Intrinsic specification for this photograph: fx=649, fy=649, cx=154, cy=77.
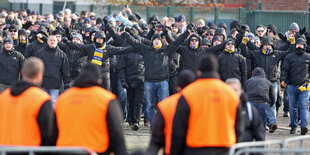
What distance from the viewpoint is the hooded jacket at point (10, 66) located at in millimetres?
13430

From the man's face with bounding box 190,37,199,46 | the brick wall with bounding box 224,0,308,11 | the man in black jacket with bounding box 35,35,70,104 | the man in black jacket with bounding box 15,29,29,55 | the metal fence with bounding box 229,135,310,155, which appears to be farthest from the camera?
the brick wall with bounding box 224,0,308,11

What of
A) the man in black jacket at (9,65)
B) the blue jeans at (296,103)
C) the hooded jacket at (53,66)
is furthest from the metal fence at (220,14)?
the man in black jacket at (9,65)

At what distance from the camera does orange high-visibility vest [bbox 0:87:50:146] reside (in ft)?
21.6

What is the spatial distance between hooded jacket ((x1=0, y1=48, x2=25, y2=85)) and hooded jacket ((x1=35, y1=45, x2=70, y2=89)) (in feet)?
1.82

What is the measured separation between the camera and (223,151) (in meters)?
6.53

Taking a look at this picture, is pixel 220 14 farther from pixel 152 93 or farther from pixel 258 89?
pixel 258 89

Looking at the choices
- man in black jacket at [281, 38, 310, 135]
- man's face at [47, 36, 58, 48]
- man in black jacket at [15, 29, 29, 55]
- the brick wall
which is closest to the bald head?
man's face at [47, 36, 58, 48]

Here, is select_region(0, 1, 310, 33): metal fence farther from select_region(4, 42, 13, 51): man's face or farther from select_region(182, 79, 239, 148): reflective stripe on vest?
→ select_region(182, 79, 239, 148): reflective stripe on vest

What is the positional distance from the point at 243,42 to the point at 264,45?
538 millimetres

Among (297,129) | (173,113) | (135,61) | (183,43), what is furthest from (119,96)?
(173,113)

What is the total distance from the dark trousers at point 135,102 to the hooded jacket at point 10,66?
8.30 ft

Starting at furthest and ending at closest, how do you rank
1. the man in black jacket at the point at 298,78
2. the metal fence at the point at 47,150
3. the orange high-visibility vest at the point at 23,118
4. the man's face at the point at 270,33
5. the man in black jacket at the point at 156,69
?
the man's face at the point at 270,33 < the man in black jacket at the point at 298,78 < the man in black jacket at the point at 156,69 < the orange high-visibility vest at the point at 23,118 < the metal fence at the point at 47,150

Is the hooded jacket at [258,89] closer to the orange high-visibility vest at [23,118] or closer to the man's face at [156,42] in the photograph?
the man's face at [156,42]

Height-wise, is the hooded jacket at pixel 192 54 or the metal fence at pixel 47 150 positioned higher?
the hooded jacket at pixel 192 54
